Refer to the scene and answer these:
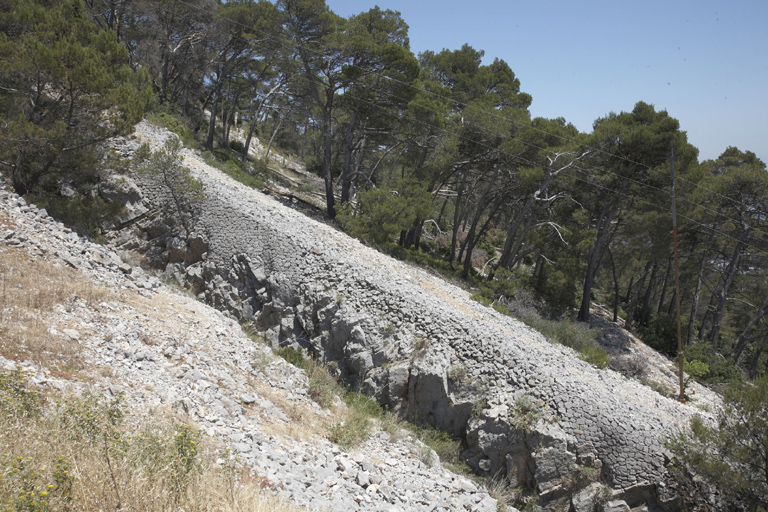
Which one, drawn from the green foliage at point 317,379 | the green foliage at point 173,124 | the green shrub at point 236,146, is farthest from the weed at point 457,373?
the green shrub at point 236,146

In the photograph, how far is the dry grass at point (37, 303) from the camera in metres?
5.39

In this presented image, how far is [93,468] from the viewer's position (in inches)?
122

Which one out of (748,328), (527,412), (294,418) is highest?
(748,328)

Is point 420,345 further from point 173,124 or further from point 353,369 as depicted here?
point 173,124

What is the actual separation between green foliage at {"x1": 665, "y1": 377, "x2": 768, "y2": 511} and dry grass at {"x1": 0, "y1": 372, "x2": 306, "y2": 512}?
7.34m

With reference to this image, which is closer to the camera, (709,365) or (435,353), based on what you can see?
(435,353)

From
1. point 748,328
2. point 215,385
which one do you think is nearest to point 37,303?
point 215,385

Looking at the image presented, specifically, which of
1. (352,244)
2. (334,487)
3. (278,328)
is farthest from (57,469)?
(352,244)

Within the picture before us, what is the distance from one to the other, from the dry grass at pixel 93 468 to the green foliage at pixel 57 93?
8.97m

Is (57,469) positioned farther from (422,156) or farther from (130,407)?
(422,156)

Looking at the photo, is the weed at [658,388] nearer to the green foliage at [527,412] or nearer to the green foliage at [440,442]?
the green foliage at [527,412]

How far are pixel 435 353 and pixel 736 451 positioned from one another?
5538mm

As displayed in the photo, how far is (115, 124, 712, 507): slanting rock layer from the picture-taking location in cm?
771

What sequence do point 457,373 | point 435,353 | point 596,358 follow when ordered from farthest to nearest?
point 596,358, point 435,353, point 457,373
